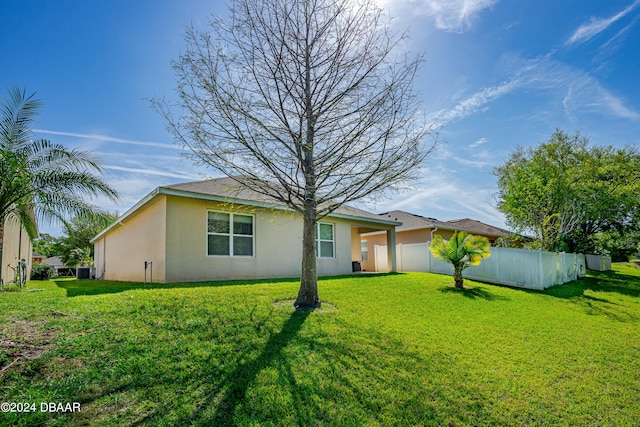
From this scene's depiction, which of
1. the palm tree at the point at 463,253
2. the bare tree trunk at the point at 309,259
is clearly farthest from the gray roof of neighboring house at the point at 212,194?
the palm tree at the point at 463,253

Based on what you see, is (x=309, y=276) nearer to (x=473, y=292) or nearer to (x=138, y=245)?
(x=473, y=292)

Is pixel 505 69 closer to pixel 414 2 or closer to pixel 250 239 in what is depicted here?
pixel 414 2

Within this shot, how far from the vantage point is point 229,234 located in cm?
1227

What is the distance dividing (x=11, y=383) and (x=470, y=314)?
9148 mm

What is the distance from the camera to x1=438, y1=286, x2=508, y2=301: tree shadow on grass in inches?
449

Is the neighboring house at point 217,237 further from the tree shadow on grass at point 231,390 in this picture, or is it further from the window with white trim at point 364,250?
the window with white trim at point 364,250

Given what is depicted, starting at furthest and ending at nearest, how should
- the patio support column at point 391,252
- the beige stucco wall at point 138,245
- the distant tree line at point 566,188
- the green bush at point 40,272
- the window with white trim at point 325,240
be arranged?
the green bush at point 40,272 < the distant tree line at point 566,188 < the patio support column at point 391,252 < the window with white trim at point 325,240 < the beige stucco wall at point 138,245

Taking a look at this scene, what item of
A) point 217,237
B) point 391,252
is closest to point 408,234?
point 391,252

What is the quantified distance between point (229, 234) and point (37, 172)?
5.66m

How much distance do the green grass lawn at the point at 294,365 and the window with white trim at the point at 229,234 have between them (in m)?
3.42

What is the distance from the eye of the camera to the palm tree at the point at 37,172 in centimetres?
855

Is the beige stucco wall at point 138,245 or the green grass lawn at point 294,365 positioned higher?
the beige stucco wall at point 138,245

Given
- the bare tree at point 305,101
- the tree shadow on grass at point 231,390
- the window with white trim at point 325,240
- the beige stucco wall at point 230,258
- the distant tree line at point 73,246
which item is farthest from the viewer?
the distant tree line at point 73,246

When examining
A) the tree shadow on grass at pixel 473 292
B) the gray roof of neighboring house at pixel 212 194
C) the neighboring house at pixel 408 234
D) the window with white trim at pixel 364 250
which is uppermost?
the gray roof of neighboring house at pixel 212 194
